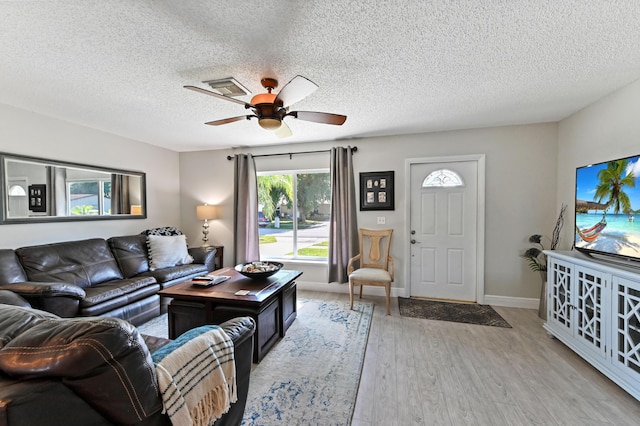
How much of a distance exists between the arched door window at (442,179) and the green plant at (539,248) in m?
1.14

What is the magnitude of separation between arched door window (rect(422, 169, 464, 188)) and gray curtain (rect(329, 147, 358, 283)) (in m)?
1.10

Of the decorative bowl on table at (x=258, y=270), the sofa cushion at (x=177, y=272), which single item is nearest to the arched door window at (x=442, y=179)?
the decorative bowl on table at (x=258, y=270)

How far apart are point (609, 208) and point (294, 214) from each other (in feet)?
12.1

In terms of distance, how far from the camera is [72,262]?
9.47ft

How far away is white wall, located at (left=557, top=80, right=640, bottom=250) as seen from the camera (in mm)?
2221

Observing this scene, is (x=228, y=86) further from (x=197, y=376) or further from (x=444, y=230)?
(x=444, y=230)

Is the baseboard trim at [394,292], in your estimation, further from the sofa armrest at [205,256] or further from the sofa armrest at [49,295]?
the sofa armrest at [49,295]

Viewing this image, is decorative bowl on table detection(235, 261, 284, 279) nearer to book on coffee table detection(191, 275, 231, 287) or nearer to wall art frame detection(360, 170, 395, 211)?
book on coffee table detection(191, 275, 231, 287)

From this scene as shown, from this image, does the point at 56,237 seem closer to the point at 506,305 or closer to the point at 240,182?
the point at 240,182

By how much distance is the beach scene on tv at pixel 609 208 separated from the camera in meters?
1.94

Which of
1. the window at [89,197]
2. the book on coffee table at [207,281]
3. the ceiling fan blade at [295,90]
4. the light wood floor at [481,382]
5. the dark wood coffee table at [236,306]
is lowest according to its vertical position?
the light wood floor at [481,382]

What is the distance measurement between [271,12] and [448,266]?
11.9 feet

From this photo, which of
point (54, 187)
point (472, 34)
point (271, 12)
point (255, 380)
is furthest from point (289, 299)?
point (54, 187)

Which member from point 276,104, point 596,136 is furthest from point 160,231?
point 596,136
